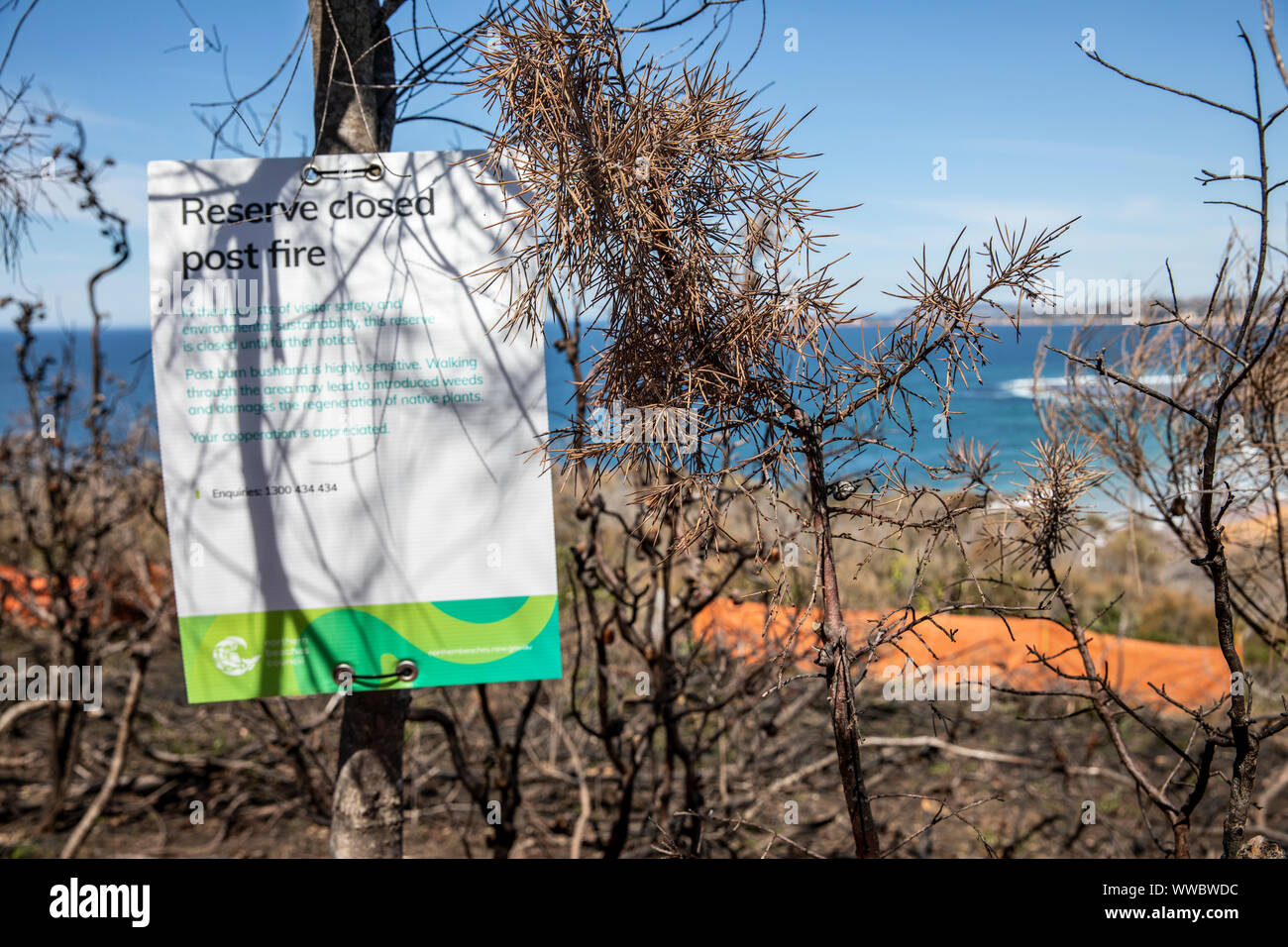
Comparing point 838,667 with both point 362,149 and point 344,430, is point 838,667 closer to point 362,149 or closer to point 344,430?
point 344,430

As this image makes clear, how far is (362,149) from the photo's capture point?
1.97 m

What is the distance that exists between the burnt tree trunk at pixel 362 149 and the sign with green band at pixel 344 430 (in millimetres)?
171

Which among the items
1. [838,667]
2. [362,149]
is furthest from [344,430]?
[838,667]

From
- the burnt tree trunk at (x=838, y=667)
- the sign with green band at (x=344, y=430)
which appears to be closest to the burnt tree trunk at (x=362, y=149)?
the sign with green band at (x=344, y=430)

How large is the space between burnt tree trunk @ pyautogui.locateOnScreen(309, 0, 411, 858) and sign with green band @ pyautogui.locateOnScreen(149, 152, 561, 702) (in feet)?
0.56

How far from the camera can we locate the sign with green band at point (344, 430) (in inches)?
72.7

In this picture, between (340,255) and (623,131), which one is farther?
(340,255)

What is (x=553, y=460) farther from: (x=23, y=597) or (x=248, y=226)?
(x=23, y=597)

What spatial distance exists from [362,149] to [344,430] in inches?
26.1

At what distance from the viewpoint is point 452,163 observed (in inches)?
73.4
